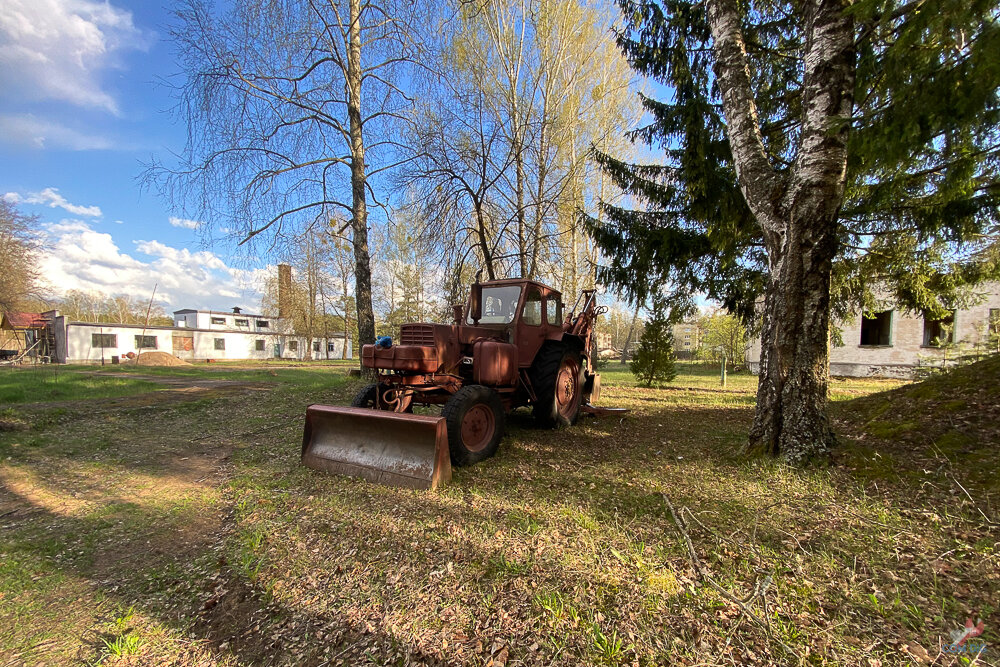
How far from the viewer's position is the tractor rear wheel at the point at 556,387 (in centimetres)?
578

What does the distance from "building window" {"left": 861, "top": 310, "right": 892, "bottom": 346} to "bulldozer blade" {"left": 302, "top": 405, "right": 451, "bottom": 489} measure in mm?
19823

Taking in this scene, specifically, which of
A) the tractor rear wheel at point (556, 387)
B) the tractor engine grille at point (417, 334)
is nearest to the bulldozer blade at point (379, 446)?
the tractor engine grille at point (417, 334)

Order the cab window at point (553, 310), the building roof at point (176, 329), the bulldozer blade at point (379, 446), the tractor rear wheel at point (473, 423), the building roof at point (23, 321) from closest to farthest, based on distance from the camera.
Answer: the bulldozer blade at point (379, 446)
the tractor rear wheel at point (473, 423)
the cab window at point (553, 310)
the building roof at point (23, 321)
the building roof at point (176, 329)

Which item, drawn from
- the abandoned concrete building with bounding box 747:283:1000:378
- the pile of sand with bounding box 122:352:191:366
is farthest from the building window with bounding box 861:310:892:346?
the pile of sand with bounding box 122:352:191:366

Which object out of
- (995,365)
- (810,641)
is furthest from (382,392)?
(995,365)

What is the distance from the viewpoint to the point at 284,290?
110 feet

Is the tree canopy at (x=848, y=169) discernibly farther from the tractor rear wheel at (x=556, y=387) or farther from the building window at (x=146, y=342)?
the building window at (x=146, y=342)

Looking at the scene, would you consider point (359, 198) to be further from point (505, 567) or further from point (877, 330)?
point (877, 330)

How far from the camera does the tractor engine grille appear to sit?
15.9 feet

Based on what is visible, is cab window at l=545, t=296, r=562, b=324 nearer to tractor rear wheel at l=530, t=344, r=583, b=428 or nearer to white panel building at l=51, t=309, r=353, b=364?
tractor rear wheel at l=530, t=344, r=583, b=428

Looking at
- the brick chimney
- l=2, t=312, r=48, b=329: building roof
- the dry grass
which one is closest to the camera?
the dry grass

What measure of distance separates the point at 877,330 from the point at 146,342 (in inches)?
1690

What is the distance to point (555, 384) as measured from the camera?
5789mm

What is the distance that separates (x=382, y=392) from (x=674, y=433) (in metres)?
4.00
